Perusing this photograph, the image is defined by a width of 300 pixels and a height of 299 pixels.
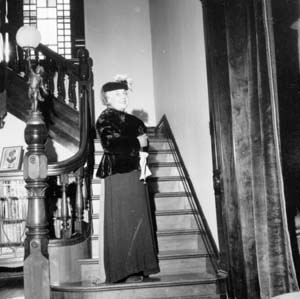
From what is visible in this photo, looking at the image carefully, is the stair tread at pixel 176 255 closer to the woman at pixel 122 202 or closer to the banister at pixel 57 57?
the woman at pixel 122 202

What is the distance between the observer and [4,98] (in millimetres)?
6023

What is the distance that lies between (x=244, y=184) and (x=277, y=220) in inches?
17.0

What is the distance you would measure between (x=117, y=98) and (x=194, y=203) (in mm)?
1584

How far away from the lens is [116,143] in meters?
3.73

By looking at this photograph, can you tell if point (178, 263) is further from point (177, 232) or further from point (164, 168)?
point (164, 168)

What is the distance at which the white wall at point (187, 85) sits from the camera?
437 cm

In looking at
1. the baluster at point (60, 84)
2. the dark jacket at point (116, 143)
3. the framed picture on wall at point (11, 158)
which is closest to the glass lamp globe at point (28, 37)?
the dark jacket at point (116, 143)

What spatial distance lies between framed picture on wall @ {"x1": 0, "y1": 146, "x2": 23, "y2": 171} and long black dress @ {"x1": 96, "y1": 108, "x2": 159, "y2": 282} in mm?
2438

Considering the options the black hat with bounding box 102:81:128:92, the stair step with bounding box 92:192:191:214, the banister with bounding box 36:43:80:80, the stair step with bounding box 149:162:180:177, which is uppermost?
the banister with bounding box 36:43:80:80

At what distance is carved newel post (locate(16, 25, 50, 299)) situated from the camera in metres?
3.43

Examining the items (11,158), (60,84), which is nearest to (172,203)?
(11,158)

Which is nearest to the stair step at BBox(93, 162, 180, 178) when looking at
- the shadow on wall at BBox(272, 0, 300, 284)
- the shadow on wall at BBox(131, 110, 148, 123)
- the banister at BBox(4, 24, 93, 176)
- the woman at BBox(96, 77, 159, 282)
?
the banister at BBox(4, 24, 93, 176)

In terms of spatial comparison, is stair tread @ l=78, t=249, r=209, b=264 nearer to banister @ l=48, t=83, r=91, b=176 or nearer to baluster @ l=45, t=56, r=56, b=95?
banister @ l=48, t=83, r=91, b=176

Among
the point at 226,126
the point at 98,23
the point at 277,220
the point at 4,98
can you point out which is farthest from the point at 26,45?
the point at 98,23
